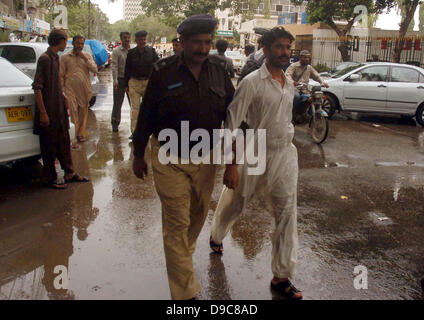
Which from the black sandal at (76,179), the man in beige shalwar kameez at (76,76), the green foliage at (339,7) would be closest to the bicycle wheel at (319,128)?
the man in beige shalwar kameez at (76,76)

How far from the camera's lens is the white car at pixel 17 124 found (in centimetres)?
509

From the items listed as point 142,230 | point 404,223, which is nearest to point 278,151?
point 142,230

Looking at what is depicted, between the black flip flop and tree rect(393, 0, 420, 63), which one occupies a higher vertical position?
tree rect(393, 0, 420, 63)

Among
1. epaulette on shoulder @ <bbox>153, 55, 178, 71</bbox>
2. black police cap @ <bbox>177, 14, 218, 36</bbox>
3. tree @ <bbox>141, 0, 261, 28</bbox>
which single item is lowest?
epaulette on shoulder @ <bbox>153, 55, 178, 71</bbox>

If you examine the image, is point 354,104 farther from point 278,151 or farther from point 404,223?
point 278,151

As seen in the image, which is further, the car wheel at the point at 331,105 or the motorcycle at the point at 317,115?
the car wheel at the point at 331,105

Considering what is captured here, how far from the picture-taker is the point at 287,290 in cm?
326

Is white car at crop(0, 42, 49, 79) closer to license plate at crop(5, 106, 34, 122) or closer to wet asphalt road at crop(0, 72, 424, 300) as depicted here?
wet asphalt road at crop(0, 72, 424, 300)

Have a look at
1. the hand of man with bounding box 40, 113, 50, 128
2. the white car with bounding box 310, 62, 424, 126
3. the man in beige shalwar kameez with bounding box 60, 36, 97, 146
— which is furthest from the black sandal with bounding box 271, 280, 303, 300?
the white car with bounding box 310, 62, 424, 126

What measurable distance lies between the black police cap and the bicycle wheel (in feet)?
19.8

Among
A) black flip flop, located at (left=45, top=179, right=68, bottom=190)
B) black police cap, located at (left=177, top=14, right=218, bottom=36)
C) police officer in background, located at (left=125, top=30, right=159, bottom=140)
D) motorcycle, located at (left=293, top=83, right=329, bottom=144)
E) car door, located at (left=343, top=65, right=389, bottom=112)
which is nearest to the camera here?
black police cap, located at (left=177, top=14, right=218, bottom=36)

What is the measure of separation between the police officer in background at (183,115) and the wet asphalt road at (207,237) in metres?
0.45

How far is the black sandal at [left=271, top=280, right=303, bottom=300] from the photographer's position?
3.23 meters

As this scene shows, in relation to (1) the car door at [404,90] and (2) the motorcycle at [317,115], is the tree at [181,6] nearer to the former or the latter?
(1) the car door at [404,90]
